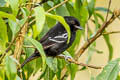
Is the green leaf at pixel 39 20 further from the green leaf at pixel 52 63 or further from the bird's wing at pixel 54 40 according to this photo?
the bird's wing at pixel 54 40

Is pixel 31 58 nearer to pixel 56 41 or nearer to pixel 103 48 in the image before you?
pixel 56 41

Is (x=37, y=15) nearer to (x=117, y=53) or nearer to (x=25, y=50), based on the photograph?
(x=25, y=50)

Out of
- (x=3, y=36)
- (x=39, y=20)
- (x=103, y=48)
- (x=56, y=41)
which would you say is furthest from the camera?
(x=103, y=48)

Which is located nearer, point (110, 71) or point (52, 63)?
point (110, 71)

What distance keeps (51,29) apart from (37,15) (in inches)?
58.0

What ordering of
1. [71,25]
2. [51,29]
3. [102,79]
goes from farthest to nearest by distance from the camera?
[71,25], [51,29], [102,79]

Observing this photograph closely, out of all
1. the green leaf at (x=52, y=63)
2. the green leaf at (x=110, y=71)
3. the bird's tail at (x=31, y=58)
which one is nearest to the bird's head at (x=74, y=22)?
the green leaf at (x=52, y=63)

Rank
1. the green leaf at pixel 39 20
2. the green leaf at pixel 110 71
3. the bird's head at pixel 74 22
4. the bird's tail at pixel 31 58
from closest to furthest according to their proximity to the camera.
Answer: the green leaf at pixel 39 20 → the green leaf at pixel 110 71 → the bird's tail at pixel 31 58 → the bird's head at pixel 74 22

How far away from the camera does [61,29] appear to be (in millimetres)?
3453

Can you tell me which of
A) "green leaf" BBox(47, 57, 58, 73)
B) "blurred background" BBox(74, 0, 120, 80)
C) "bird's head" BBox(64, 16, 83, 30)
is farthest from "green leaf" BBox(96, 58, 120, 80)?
"blurred background" BBox(74, 0, 120, 80)

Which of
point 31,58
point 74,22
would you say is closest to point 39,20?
point 31,58

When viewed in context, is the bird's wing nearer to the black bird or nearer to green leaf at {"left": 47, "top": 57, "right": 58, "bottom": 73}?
the black bird

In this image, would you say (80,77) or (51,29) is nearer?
(51,29)

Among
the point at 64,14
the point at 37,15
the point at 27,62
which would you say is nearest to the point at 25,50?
the point at 27,62
